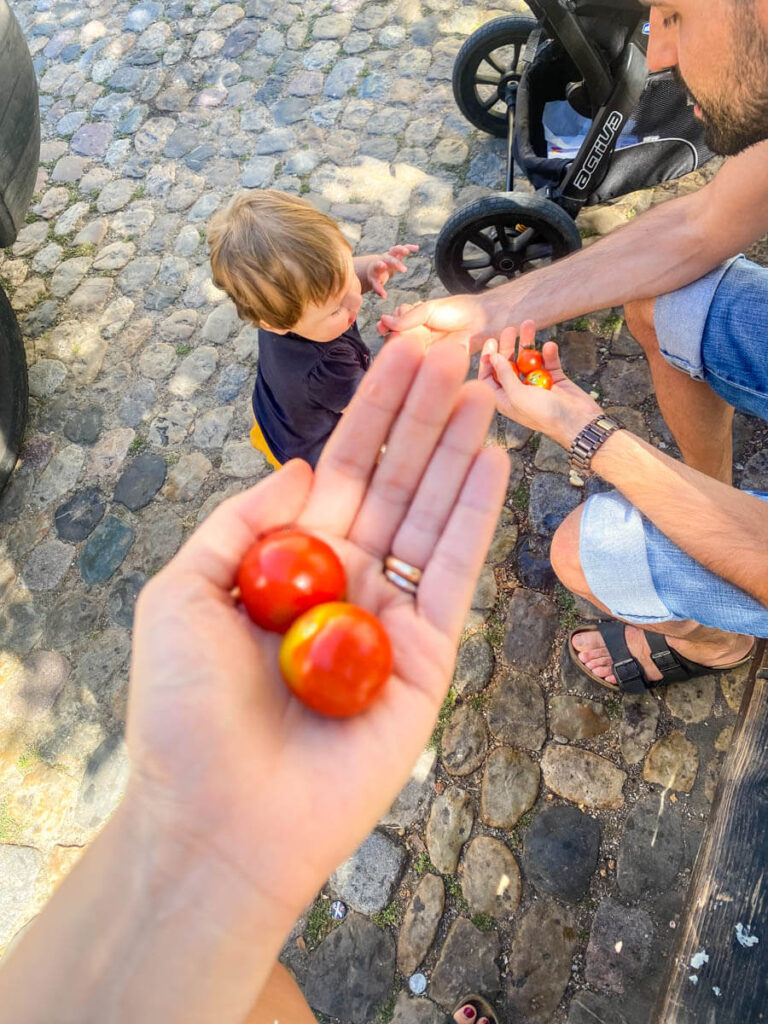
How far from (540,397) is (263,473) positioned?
1611 millimetres

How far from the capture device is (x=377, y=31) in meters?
5.34

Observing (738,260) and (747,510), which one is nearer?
(747,510)

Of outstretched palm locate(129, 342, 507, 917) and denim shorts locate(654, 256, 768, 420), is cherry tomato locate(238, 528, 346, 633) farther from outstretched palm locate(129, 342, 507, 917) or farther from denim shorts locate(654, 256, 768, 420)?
denim shorts locate(654, 256, 768, 420)

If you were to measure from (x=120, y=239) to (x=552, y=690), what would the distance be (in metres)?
3.90

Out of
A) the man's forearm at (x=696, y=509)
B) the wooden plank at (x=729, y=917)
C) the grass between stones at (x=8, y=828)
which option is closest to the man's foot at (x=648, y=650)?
the wooden plank at (x=729, y=917)

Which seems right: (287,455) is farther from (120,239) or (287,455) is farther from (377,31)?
(377,31)

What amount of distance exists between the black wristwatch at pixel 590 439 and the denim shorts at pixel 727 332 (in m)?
0.52

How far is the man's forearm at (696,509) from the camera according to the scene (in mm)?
2088

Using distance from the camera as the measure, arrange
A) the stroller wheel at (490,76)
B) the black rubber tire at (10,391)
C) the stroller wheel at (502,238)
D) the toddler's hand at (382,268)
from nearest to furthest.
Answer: the toddler's hand at (382,268), the stroller wheel at (502,238), the black rubber tire at (10,391), the stroller wheel at (490,76)

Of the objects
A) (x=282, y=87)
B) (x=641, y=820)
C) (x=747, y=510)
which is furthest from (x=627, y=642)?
(x=282, y=87)

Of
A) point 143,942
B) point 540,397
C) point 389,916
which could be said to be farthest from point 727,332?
point 143,942

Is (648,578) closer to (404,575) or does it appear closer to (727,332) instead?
(404,575)

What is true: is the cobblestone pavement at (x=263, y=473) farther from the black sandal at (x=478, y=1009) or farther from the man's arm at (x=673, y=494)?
the man's arm at (x=673, y=494)

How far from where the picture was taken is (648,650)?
8.91 feet
